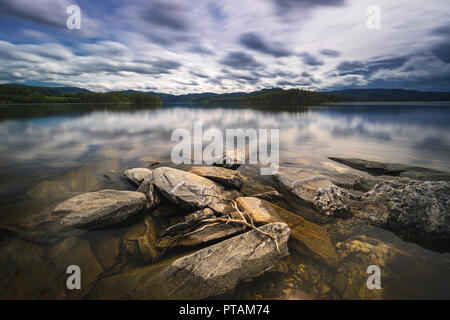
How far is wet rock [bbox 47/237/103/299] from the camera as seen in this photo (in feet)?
11.5


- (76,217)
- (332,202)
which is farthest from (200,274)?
(332,202)

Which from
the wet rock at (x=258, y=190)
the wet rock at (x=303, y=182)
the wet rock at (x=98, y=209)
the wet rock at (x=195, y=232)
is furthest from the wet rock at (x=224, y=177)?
the wet rock at (x=98, y=209)

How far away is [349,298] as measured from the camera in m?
3.43

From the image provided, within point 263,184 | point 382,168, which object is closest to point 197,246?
point 263,184

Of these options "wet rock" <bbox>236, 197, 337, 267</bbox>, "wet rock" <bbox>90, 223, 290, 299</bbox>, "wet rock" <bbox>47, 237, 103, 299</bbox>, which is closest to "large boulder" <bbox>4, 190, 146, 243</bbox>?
"wet rock" <bbox>47, 237, 103, 299</bbox>

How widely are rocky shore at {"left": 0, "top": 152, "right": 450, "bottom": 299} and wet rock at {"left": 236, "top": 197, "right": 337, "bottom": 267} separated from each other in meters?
0.03

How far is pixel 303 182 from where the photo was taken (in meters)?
7.47

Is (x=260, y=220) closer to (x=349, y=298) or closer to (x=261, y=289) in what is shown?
(x=261, y=289)

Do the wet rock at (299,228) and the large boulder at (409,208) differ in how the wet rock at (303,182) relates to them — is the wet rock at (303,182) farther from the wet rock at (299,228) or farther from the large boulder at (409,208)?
the wet rock at (299,228)

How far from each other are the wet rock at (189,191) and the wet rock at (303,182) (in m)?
2.92

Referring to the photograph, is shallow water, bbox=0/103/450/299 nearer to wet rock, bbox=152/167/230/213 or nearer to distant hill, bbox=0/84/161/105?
wet rock, bbox=152/167/230/213

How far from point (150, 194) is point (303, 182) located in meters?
5.87
